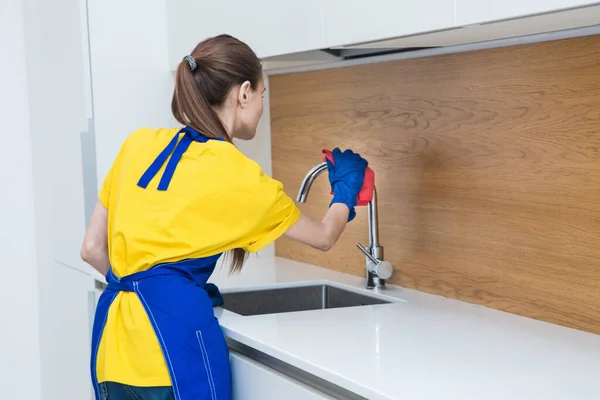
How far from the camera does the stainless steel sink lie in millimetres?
2305

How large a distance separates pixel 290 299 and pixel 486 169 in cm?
68

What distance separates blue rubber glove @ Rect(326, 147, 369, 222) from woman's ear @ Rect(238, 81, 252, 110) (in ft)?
0.99

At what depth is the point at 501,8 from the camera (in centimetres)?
142

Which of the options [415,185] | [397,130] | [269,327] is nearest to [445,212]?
[415,185]

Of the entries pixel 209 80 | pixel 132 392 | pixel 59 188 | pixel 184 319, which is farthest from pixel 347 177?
pixel 59 188

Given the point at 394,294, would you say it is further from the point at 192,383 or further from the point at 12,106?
the point at 12,106

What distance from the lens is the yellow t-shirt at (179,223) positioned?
69.9 inches

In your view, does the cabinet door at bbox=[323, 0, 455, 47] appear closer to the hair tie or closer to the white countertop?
the hair tie

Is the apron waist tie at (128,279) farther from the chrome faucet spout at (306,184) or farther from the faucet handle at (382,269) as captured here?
the faucet handle at (382,269)

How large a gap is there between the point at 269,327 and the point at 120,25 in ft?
4.27

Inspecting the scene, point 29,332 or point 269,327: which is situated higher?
point 269,327

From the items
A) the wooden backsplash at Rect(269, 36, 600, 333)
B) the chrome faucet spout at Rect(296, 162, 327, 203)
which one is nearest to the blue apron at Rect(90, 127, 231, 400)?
the chrome faucet spout at Rect(296, 162, 327, 203)

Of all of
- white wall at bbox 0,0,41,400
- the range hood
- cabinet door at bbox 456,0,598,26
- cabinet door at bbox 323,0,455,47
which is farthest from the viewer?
white wall at bbox 0,0,41,400

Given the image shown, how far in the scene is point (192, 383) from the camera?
175cm
